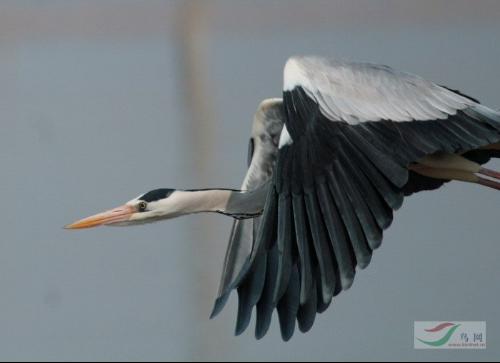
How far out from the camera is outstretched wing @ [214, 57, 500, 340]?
10.6ft

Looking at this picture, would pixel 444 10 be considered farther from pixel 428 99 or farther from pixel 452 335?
pixel 428 99

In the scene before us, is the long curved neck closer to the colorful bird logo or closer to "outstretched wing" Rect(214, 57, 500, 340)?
"outstretched wing" Rect(214, 57, 500, 340)

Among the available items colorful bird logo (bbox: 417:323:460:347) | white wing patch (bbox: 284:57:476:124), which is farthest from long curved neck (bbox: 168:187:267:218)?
colorful bird logo (bbox: 417:323:460:347)

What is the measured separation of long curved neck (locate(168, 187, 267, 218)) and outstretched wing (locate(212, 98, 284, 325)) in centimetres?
15

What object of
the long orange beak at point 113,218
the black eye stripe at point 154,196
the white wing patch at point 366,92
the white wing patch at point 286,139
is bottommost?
the long orange beak at point 113,218

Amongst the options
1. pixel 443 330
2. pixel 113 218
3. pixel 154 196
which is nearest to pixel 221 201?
pixel 154 196

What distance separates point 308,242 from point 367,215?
17 centimetres

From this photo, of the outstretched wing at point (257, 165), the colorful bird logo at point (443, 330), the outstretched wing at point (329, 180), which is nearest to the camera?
the outstretched wing at point (329, 180)

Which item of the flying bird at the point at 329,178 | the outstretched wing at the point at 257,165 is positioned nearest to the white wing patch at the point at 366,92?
the flying bird at the point at 329,178

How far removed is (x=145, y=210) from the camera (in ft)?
12.7

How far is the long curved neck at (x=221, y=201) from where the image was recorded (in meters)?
3.90

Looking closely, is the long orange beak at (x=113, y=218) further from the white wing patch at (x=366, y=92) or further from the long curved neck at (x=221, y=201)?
the white wing patch at (x=366, y=92)

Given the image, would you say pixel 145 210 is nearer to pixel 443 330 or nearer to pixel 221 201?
pixel 221 201

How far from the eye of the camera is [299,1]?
587cm
